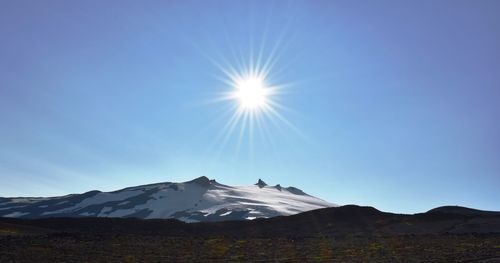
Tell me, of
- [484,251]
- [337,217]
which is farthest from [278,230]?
[484,251]

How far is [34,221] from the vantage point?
70438 millimetres

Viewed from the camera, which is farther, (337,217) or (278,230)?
(337,217)

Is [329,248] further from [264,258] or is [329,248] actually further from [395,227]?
[395,227]

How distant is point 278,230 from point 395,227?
560 inches

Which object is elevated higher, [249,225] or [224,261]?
[249,225]

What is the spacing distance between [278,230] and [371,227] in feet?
37.6

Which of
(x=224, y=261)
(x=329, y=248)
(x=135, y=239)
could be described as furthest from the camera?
(x=135, y=239)

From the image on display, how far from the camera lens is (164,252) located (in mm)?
33906

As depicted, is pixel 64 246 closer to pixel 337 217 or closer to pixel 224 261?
pixel 224 261

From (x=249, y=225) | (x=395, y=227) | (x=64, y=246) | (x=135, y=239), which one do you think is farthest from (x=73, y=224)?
(x=395, y=227)

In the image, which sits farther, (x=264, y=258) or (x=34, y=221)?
(x=34, y=221)

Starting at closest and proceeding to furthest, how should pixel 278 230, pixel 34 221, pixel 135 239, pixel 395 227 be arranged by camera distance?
pixel 135 239 → pixel 395 227 → pixel 278 230 → pixel 34 221

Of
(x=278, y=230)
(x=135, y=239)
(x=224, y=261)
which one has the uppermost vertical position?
(x=278, y=230)

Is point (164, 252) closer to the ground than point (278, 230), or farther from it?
closer to the ground
